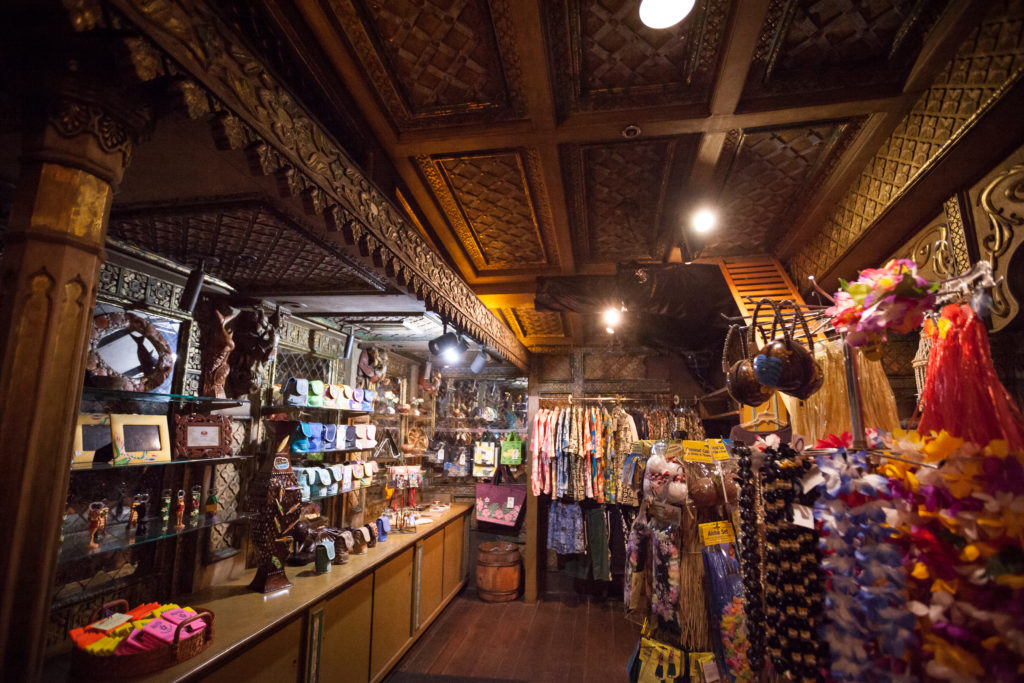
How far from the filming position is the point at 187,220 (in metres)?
1.95

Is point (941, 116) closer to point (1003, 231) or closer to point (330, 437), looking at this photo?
point (1003, 231)

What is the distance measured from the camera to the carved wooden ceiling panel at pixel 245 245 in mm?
1891

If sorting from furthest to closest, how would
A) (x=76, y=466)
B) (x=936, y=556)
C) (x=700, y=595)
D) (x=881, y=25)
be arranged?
(x=700, y=595)
(x=76, y=466)
(x=881, y=25)
(x=936, y=556)

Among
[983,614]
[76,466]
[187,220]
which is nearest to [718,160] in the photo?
[983,614]

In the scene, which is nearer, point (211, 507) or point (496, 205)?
point (211, 507)

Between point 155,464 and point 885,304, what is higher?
point 885,304

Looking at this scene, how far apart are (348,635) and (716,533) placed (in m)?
2.39

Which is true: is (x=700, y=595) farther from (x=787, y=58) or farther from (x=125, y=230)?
(x=125, y=230)

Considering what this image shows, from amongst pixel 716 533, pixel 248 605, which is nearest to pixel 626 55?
pixel 716 533

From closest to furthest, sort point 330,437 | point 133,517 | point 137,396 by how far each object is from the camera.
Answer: point 137,396, point 133,517, point 330,437

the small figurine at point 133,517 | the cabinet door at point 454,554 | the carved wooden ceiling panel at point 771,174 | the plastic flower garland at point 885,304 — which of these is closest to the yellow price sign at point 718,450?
the plastic flower garland at point 885,304

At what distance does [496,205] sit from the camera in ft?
9.14

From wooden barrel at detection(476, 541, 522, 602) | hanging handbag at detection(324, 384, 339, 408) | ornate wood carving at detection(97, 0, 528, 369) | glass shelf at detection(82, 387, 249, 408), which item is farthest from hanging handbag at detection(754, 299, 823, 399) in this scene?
wooden barrel at detection(476, 541, 522, 602)

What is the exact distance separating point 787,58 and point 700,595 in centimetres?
264
